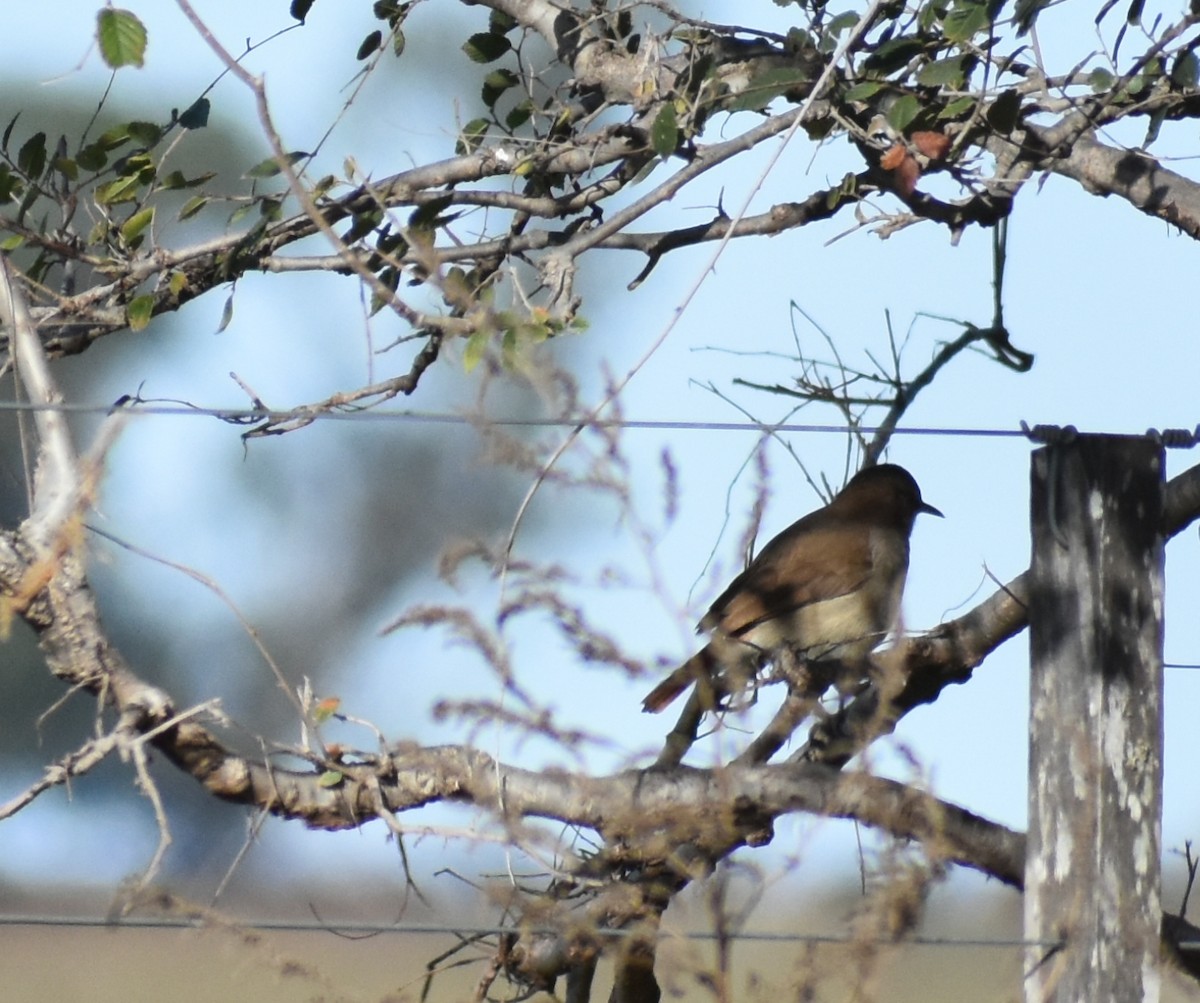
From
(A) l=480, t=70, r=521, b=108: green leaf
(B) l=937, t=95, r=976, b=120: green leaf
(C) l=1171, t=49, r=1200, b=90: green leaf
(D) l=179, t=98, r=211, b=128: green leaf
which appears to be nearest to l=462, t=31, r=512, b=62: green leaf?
(A) l=480, t=70, r=521, b=108: green leaf

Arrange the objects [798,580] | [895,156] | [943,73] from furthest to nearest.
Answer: [798,580], [895,156], [943,73]

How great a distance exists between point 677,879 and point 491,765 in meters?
0.55

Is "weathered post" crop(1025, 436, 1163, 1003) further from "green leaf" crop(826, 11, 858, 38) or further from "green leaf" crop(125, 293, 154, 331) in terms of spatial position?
"green leaf" crop(125, 293, 154, 331)

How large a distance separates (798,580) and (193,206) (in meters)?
3.00

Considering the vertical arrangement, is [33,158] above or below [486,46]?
below

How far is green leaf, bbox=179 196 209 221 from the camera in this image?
352 centimetres

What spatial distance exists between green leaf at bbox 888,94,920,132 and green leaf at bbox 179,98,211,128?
54.9 inches

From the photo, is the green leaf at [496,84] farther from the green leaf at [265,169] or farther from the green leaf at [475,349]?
the green leaf at [475,349]

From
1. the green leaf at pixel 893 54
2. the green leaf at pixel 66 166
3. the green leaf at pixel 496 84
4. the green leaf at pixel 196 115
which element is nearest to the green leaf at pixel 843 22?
the green leaf at pixel 893 54

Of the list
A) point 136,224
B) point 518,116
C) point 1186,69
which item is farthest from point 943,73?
point 136,224

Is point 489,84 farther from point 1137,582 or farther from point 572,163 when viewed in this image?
point 1137,582

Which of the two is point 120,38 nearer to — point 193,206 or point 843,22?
point 193,206

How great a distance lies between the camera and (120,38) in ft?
8.64

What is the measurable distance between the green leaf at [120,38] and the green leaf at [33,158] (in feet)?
3.00
